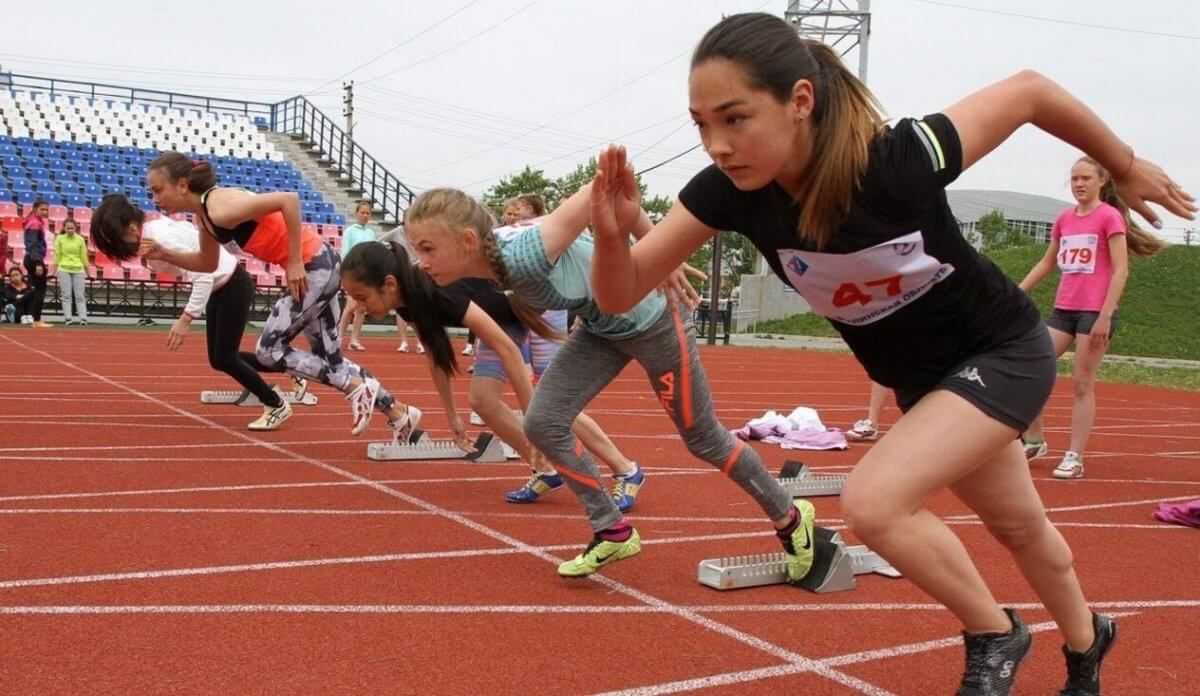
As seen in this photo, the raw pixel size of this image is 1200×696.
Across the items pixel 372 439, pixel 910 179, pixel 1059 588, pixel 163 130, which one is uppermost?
pixel 163 130

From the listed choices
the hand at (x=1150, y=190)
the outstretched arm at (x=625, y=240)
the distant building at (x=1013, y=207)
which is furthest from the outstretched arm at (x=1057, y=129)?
the distant building at (x=1013, y=207)

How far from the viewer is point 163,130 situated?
2939 cm

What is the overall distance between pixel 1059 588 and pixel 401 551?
2448mm

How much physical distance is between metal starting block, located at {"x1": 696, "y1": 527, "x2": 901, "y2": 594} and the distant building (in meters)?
86.7

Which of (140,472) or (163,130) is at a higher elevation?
(163,130)

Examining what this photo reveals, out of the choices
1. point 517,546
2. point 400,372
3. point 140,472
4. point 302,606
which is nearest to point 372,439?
point 140,472

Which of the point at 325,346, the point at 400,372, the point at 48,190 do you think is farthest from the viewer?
the point at 48,190

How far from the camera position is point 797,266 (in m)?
2.48

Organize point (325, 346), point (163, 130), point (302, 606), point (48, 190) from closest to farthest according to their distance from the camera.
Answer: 1. point (302, 606)
2. point (325, 346)
3. point (48, 190)
4. point (163, 130)

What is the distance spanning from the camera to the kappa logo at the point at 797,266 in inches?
96.7

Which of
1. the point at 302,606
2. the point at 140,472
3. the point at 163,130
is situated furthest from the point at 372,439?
the point at 163,130

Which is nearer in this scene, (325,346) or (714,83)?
(714,83)

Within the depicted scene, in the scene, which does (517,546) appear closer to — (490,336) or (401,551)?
(401,551)

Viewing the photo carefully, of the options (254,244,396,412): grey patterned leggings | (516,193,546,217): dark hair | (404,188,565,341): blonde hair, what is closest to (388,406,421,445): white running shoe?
(254,244,396,412): grey patterned leggings
